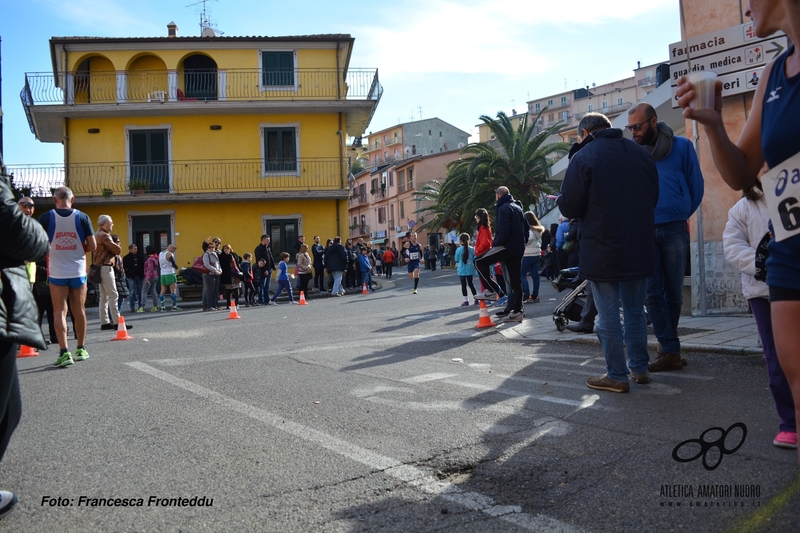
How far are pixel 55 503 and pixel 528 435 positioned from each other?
2535 mm

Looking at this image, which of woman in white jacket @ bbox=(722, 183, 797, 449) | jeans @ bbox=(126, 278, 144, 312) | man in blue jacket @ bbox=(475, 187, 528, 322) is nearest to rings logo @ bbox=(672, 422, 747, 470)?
woman in white jacket @ bbox=(722, 183, 797, 449)

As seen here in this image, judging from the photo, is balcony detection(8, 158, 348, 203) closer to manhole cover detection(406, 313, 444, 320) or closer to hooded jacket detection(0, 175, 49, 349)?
manhole cover detection(406, 313, 444, 320)

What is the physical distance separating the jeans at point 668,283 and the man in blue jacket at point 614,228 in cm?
73

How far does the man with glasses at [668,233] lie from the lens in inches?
238

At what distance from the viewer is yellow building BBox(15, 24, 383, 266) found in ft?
101

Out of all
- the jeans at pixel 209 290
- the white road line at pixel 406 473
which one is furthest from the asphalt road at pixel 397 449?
the jeans at pixel 209 290

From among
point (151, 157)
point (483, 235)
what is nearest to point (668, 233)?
point (483, 235)

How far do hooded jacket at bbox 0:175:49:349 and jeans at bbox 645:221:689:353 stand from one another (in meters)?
4.74

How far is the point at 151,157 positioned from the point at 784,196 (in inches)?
1252

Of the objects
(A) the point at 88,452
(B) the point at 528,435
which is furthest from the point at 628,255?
(A) the point at 88,452

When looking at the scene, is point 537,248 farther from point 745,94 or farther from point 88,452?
point 88,452

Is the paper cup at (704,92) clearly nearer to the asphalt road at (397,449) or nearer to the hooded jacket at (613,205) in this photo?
the asphalt road at (397,449)

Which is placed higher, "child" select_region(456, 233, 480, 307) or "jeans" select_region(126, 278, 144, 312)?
"child" select_region(456, 233, 480, 307)

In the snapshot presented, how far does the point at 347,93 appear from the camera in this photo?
32062mm
